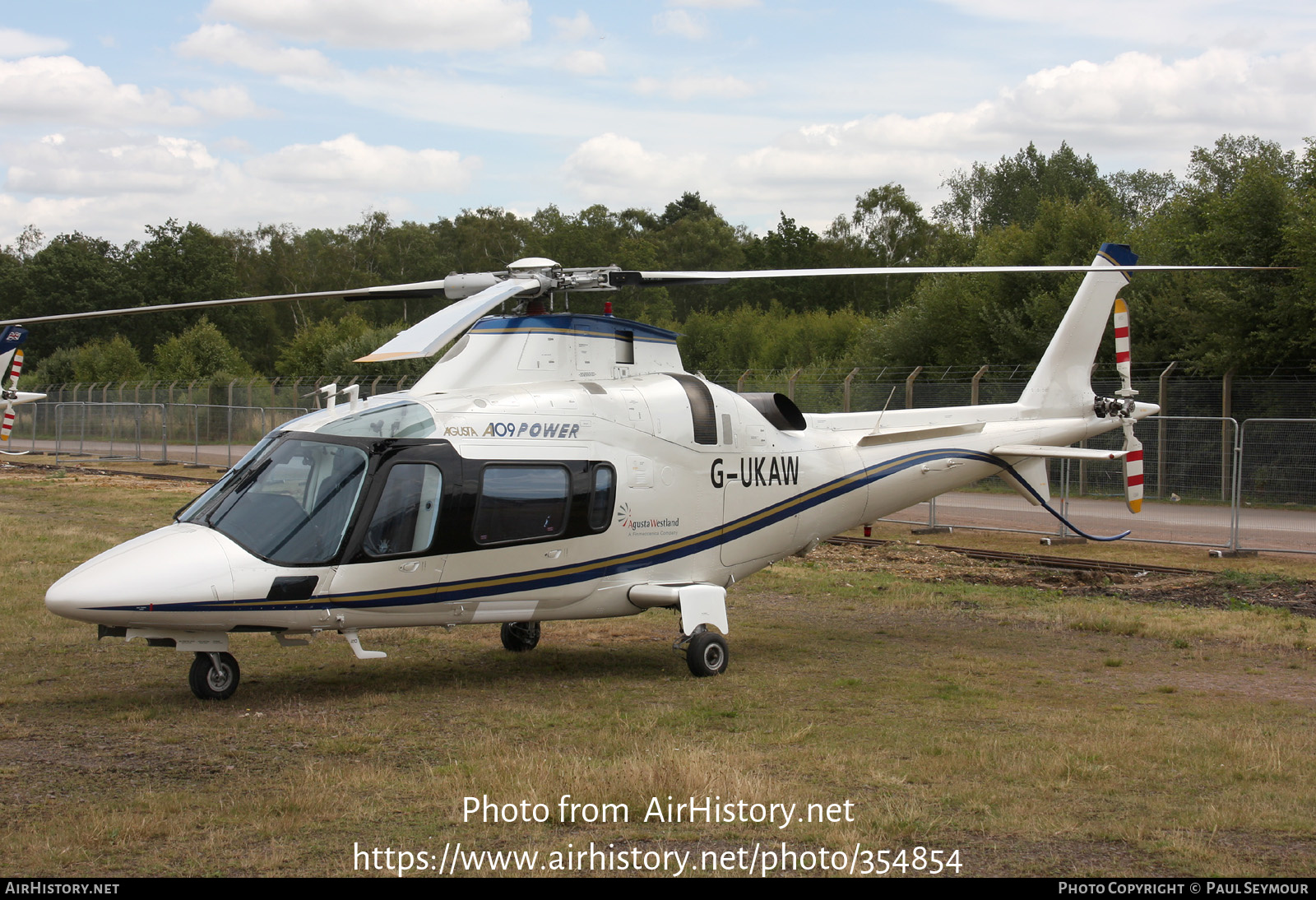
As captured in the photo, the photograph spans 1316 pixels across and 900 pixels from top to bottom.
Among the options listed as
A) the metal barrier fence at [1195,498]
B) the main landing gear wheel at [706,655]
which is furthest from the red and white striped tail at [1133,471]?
the main landing gear wheel at [706,655]

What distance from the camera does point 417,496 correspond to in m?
9.20

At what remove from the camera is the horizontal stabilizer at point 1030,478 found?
43.3 feet

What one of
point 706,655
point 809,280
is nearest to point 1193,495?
point 706,655

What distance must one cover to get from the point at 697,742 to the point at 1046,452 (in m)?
6.58

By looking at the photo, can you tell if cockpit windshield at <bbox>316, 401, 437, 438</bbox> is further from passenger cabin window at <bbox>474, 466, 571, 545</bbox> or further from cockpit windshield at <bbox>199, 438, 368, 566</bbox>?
passenger cabin window at <bbox>474, 466, 571, 545</bbox>

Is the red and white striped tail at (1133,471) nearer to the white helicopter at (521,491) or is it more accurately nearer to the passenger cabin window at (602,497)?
the white helicopter at (521,491)

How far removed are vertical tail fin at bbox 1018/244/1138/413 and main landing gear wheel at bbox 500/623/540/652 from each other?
21.2 feet

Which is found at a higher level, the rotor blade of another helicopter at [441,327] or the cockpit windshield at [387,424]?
the rotor blade of another helicopter at [441,327]

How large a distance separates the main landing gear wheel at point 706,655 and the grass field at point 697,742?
11 centimetres

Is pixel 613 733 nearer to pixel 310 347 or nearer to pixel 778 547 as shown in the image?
pixel 778 547

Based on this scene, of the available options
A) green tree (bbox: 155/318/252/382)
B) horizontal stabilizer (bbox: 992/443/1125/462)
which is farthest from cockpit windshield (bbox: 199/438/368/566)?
green tree (bbox: 155/318/252/382)

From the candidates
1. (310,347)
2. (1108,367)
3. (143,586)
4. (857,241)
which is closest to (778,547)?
(143,586)

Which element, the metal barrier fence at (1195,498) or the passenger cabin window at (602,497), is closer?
the passenger cabin window at (602,497)

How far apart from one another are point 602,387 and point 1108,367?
70.9 feet
